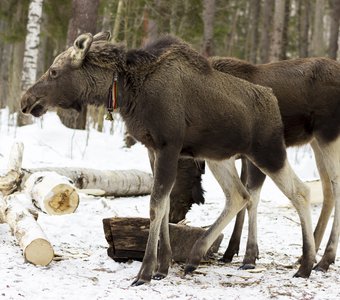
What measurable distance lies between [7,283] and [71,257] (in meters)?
1.28

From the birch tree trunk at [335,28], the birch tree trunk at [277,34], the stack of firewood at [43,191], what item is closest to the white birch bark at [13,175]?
the stack of firewood at [43,191]

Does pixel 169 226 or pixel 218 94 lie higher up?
pixel 218 94

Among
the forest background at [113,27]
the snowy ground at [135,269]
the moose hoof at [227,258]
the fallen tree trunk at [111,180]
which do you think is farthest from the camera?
the forest background at [113,27]

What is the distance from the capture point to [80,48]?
560cm

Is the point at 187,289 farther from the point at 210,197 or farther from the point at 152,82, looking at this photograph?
the point at 210,197

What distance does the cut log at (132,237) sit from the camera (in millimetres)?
5984

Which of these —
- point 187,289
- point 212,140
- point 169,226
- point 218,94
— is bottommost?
point 187,289

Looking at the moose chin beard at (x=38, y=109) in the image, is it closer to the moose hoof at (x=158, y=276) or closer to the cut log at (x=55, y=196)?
the cut log at (x=55, y=196)

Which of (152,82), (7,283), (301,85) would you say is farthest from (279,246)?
(7,283)

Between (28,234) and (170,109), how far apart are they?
1.67m

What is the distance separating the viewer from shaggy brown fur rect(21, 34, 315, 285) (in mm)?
5473

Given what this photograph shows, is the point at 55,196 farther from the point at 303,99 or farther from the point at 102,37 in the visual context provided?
the point at 303,99

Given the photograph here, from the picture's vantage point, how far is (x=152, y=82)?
5.60m

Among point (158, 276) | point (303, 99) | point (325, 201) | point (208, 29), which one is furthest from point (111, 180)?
point (208, 29)
